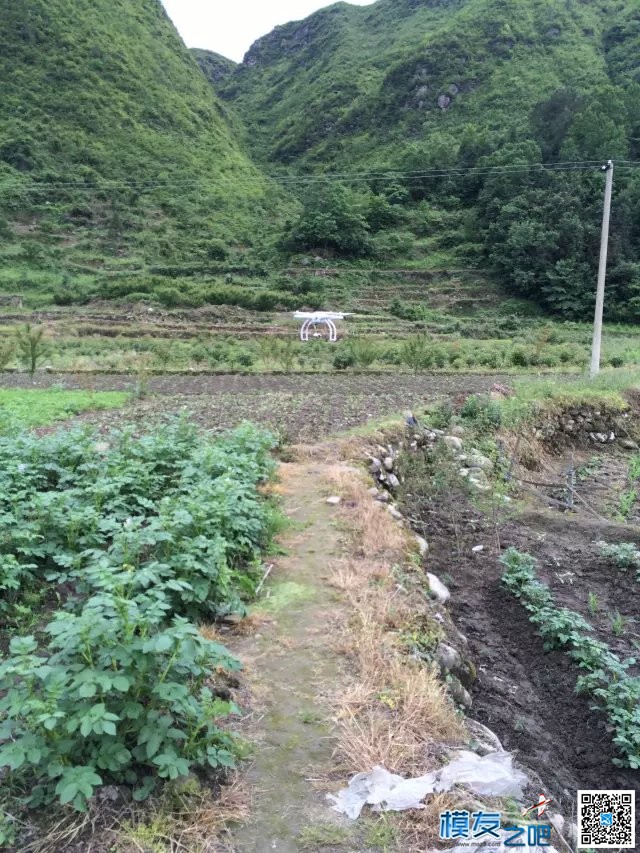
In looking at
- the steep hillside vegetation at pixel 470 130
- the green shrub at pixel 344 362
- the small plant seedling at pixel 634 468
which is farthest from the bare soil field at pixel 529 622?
the steep hillside vegetation at pixel 470 130

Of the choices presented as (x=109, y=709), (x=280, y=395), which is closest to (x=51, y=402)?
(x=280, y=395)

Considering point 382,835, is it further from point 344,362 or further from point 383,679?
point 344,362

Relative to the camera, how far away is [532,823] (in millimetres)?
2510

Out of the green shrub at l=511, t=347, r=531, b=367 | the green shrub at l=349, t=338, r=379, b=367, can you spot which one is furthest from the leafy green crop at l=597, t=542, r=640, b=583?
the green shrub at l=511, t=347, r=531, b=367

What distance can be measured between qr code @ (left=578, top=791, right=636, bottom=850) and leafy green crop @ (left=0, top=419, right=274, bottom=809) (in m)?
1.71

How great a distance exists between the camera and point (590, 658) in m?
4.37

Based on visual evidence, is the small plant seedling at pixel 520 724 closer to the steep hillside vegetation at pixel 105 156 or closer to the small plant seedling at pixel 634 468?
the small plant seedling at pixel 634 468

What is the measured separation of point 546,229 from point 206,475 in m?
43.4

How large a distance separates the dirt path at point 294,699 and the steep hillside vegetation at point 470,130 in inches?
1567

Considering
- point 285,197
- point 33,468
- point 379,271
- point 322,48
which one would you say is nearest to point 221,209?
point 285,197

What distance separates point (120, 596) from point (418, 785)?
1.51 m

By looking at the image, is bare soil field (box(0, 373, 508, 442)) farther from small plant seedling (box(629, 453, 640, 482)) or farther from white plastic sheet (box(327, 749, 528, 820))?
white plastic sheet (box(327, 749, 528, 820))

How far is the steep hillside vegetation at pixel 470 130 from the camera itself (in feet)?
137

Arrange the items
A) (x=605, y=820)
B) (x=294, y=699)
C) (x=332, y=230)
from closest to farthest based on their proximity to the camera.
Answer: (x=605, y=820), (x=294, y=699), (x=332, y=230)
